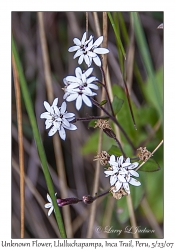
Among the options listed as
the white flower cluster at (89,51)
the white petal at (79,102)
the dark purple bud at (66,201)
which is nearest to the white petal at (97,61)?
the white flower cluster at (89,51)

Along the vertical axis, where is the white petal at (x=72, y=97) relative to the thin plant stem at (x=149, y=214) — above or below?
above

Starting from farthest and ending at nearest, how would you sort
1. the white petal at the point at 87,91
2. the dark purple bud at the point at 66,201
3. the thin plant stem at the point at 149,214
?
the thin plant stem at the point at 149,214
the dark purple bud at the point at 66,201
the white petal at the point at 87,91

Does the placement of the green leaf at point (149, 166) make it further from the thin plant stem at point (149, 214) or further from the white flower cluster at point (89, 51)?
the thin plant stem at point (149, 214)

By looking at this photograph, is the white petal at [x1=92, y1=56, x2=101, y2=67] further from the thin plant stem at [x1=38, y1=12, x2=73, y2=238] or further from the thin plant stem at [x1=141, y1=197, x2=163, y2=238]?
the thin plant stem at [x1=141, y1=197, x2=163, y2=238]

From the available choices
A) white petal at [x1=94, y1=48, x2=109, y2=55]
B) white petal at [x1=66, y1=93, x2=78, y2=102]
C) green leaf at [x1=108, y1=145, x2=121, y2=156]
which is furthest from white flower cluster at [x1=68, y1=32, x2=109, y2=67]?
green leaf at [x1=108, y1=145, x2=121, y2=156]

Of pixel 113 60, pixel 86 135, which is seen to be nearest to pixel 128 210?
pixel 86 135

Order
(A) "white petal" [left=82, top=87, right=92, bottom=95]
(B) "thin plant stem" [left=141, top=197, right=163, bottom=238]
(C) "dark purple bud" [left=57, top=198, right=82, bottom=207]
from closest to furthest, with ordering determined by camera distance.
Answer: (A) "white petal" [left=82, top=87, right=92, bottom=95] < (C) "dark purple bud" [left=57, top=198, right=82, bottom=207] < (B) "thin plant stem" [left=141, top=197, right=163, bottom=238]

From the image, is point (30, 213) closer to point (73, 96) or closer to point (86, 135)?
point (86, 135)

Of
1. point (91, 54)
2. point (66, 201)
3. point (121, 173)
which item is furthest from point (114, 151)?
A: point (91, 54)
